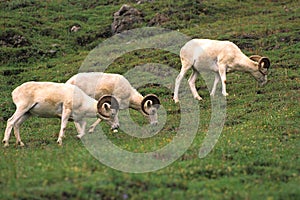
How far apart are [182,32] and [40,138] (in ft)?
73.4

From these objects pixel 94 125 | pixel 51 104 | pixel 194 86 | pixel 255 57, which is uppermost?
pixel 51 104

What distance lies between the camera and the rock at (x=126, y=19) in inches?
1711

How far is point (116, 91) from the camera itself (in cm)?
2138

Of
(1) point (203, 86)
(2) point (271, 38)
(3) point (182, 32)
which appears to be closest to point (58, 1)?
(3) point (182, 32)

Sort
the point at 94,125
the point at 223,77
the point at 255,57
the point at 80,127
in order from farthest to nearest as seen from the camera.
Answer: the point at 255,57 < the point at 223,77 < the point at 94,125 < the point at 80,127

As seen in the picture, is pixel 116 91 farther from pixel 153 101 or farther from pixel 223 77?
pixel 223 77

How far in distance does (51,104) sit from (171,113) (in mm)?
6485

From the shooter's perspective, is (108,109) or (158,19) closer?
(108,109)

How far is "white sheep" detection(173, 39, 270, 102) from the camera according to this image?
24875mm

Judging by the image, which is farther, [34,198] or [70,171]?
[70,171]

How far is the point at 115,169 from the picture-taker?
41.7 feet

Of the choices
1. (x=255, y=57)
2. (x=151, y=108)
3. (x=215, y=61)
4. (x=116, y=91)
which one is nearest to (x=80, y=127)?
(x=116, y=91)

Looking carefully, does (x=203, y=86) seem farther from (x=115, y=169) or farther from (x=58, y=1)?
(x=58, y=1)

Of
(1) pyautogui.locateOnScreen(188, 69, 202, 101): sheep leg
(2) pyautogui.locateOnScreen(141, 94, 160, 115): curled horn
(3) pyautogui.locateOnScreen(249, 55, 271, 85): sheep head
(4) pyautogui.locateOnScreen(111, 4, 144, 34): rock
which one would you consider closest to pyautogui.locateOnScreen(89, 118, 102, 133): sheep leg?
(2) pyautogui.locateOnScreen(141, 94, 160, 115): curled horn
